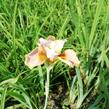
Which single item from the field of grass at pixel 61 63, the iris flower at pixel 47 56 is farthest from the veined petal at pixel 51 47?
the field of grass at pixel 61 63

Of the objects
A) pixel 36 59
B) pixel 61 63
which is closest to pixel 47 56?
pixel 36 59

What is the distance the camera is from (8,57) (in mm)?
1250

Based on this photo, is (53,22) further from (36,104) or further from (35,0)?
(36,104)

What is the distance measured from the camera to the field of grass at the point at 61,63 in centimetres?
117

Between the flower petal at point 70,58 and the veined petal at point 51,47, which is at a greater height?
the veined petal at point 51,47

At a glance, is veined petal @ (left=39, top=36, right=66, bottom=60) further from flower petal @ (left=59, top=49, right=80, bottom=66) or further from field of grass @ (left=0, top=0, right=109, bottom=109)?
field of grass @ (left=0, top=0, right=109, bottom=109)

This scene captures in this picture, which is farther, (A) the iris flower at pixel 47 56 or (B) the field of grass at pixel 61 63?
(B) the field of grass at pixel 61 63

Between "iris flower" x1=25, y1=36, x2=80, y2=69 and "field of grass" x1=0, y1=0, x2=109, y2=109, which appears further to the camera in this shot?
"field of grass" x1=0, y1=0, x2=109, y2=109

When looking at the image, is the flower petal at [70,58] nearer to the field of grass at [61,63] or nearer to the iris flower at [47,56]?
the iris flower at [47,56]

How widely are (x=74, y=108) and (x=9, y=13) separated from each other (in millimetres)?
464

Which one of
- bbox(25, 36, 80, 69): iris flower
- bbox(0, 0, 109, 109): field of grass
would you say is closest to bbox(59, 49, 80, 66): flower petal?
bbox(25, 36, 80, 69): iris flower

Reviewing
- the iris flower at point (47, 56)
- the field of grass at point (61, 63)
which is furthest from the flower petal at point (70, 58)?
the field of grass at point (61, 63)

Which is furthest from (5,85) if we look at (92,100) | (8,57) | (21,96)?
(92,100)

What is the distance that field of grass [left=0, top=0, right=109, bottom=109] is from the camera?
117cm
